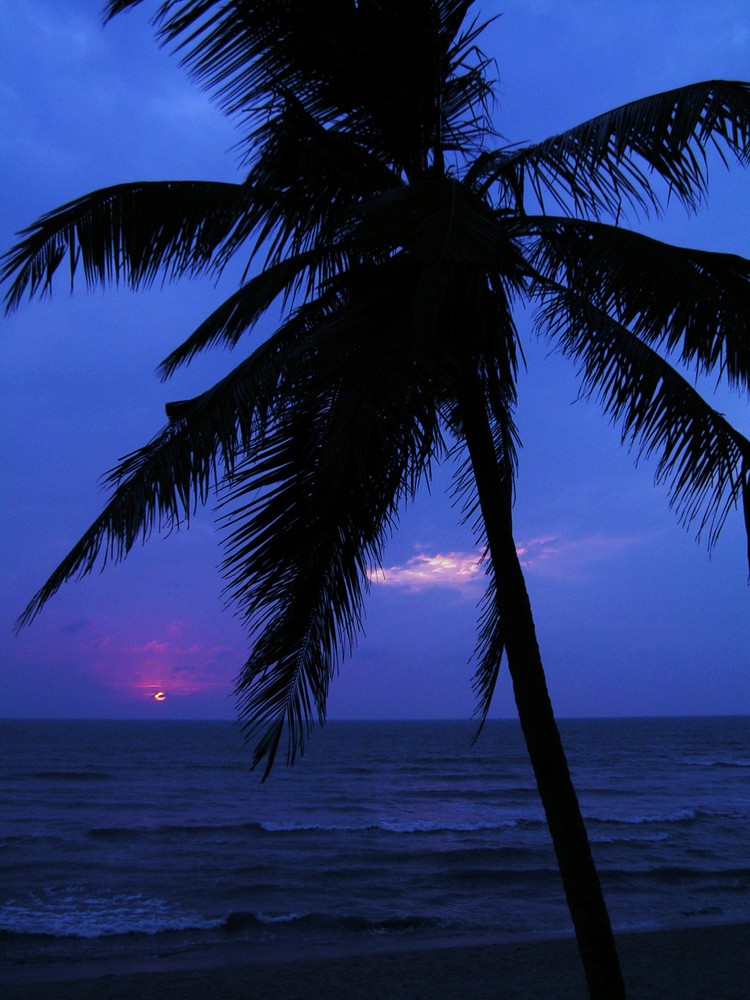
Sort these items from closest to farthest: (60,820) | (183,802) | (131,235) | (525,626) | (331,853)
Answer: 1. (525,626)
2. (131,235)
3. (331,853)
4. (60,820)
5. (183,802)

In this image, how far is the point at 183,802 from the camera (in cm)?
2894

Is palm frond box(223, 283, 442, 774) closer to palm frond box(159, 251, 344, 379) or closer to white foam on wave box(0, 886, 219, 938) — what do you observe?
palm frond box(159, 251, 344, 379)

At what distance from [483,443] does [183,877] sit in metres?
14.3

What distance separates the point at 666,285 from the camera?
3727 mm

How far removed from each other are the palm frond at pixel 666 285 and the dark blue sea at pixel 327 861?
9493 millimetres

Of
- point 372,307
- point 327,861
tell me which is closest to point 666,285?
point 372,307

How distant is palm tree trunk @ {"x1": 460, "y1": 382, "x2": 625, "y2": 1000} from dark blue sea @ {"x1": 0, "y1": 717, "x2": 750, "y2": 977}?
8119mm

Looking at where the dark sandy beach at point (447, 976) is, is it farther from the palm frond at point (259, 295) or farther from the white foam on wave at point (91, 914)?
the palm frond at point (259, 295)

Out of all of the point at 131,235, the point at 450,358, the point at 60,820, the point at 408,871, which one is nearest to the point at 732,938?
the point at 408,871

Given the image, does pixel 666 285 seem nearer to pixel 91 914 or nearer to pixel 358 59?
pixel 358 59

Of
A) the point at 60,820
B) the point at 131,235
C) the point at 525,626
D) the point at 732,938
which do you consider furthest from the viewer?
the point at 60,820

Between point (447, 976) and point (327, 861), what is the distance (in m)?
9.10

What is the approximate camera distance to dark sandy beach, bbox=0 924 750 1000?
8.05m

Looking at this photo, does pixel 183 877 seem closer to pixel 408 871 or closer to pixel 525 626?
pixel 408 871
